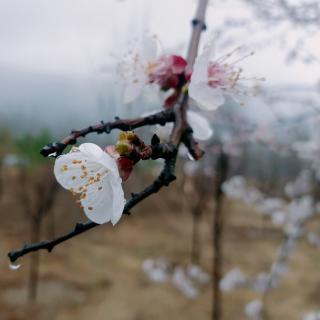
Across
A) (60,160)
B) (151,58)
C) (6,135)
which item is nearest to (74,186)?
(60,160)

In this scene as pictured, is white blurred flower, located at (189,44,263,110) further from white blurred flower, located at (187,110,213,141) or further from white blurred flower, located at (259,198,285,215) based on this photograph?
white blurred flower, located at (259,198,285,215)

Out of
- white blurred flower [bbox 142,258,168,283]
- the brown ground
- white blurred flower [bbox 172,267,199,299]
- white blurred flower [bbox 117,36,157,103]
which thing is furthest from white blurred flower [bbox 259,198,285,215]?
white blurred flower [bbox 117,36,157,103]

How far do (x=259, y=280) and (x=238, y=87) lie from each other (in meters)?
3.92

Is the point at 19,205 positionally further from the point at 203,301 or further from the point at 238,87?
the point at 238,87

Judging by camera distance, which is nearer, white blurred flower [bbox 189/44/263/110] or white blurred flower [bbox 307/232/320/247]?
white blurred flower [bbox 189/44/263/110]

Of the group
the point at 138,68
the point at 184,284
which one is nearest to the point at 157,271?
the point at 184,284

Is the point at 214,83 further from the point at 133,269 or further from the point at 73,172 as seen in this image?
the point at 133,269

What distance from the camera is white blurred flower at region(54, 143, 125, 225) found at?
416mm

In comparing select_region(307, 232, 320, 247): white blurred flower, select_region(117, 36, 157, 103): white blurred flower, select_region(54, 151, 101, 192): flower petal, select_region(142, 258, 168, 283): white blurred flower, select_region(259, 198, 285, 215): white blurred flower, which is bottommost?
select_region(142, 258, 168, 283): white blurred flower

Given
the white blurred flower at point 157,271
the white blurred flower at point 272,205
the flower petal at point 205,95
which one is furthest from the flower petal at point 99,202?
the white blurred flower at point 157,271

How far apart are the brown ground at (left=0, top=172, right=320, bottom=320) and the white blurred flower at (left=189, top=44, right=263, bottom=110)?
488 centimetres

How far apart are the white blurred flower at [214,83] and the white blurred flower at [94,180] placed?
0.44 ft

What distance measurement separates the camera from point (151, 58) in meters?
0.67

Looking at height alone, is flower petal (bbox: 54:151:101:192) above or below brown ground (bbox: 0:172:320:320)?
above
